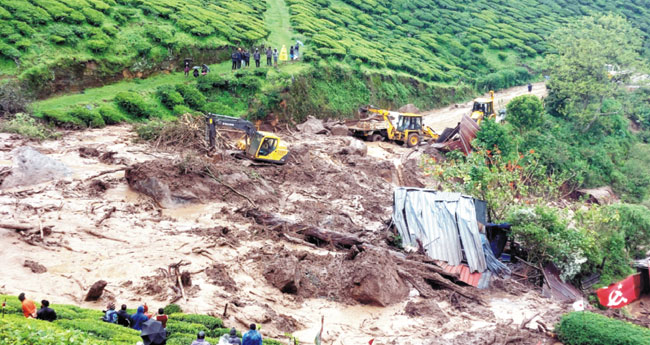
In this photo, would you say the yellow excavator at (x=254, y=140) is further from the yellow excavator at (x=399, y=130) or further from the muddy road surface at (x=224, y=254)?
the yellow excavator at (x=399, y=130)

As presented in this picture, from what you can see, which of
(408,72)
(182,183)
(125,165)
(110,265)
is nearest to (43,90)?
(125,165)

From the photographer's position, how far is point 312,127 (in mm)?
39750

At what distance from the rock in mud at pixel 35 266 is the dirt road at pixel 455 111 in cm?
3699

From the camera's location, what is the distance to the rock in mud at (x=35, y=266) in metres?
16.9

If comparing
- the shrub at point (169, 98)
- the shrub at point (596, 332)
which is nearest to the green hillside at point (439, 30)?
the shrub at point (169, 98)

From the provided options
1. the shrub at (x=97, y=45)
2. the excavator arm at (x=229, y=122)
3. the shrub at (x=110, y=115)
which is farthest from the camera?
the shrub at (x=97, y=45)

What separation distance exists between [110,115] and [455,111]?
112 feet

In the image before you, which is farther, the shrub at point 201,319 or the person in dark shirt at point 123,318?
the shrub at point 201,319

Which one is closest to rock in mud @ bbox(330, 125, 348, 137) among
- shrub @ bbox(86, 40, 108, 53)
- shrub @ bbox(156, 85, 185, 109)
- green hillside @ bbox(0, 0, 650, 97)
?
green hillside @ bbox(0, 0, 650, 97)

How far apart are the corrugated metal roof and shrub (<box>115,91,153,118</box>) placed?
18267 millimetres

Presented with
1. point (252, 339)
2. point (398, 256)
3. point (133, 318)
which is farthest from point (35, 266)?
point (398, 256)

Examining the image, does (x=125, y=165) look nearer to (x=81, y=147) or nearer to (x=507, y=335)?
(x=81, y=147)

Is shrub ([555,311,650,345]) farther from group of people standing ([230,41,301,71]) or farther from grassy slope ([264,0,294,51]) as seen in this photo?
grassy slope ([264,0,294,51])

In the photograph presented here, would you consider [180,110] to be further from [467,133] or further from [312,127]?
[467,133]
